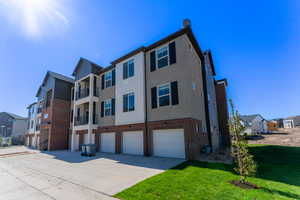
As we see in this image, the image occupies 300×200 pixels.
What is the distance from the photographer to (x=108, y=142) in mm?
15891

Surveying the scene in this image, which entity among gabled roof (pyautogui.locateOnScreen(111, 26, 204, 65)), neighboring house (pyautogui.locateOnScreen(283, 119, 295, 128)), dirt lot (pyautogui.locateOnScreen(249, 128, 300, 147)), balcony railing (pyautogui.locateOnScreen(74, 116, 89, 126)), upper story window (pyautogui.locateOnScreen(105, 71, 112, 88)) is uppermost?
gabled roof (pyautogui.locateOnScreen(111, 26, 204, 65))

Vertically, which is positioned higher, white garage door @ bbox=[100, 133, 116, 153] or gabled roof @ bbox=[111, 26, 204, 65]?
gabled roof @ bbox=[111, 26, 204, 65]

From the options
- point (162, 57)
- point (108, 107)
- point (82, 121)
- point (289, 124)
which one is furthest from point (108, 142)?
point (289, 124)

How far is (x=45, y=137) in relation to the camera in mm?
23531

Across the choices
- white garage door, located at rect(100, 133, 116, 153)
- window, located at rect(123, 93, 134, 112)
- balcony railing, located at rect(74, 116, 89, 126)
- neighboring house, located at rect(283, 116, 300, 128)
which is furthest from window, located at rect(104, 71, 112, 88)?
neighboring house, located at rect(283, 116, 300, 128)

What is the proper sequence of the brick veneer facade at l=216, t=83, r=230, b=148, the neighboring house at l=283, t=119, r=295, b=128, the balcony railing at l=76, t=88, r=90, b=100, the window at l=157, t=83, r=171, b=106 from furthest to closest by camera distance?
the neighboring house at l=283, t=119, r=295, b=128 → the brick veneer facade at l=216, t=83, r=230, b=148 → the balcony railing at l=76, t=88, r=90, b=100 → the window at l=157, t=83, r=171, b=106

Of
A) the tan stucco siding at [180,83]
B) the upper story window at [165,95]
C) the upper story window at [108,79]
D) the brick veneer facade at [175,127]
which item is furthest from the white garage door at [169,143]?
the upper story window at [108,79]

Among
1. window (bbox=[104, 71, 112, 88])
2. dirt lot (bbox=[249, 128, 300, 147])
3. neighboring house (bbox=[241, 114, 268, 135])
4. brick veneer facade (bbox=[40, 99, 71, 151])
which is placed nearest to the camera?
window (bbox=[104, 71, 112, 88])

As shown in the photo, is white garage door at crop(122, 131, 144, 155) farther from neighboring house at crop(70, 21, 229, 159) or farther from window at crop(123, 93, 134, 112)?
window at crop(123, 93, 134, 112)

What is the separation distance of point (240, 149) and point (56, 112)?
24590 millimetres

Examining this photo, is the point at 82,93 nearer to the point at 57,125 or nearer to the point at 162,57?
the point at 57,125

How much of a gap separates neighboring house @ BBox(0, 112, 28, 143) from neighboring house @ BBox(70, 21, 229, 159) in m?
36.7

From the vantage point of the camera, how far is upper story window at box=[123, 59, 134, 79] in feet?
47.6

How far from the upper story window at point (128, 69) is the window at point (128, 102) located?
2.11 meters
